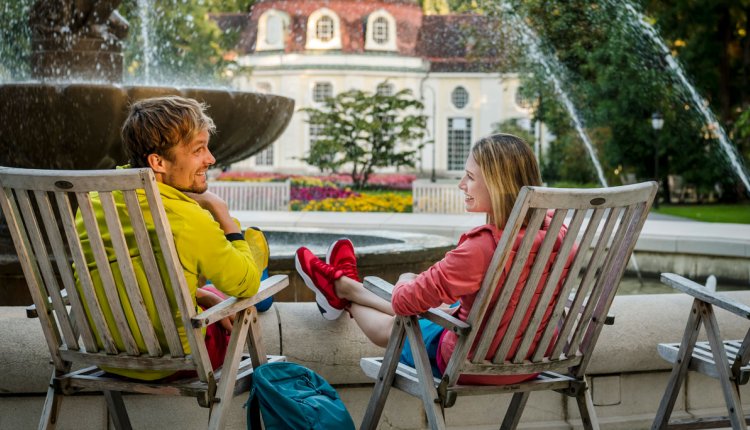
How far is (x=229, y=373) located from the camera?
274 centimetres

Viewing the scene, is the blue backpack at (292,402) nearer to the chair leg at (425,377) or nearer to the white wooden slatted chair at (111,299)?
the white wooden slatted chair at (111,299)

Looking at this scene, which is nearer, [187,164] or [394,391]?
[187,164]

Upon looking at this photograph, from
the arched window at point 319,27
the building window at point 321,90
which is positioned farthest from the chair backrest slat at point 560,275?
the arched window at point 319,27

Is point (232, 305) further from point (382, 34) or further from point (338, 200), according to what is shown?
point (382, 34)

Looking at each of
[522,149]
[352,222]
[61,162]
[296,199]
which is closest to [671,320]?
[522,149]

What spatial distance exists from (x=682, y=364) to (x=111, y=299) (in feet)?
6.01

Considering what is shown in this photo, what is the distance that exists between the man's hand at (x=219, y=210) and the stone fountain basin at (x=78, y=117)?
2.66 m

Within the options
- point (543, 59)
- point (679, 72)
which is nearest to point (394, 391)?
point (679, 72)

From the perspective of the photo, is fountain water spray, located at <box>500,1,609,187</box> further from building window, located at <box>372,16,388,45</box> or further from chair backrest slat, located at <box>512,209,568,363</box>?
chair backrest slat, located at <box>512,209,568,363</box>

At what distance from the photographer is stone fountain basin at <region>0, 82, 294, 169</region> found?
559 cm

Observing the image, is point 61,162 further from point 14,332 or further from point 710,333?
point 710,333

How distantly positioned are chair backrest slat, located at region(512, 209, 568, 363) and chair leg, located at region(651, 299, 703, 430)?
0.62m

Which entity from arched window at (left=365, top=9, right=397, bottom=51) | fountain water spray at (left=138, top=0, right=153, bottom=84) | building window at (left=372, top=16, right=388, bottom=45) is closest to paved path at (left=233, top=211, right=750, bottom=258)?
fountain water spray at (left=138, top=0, right=153, bottom=84)

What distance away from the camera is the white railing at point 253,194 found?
1916cm
